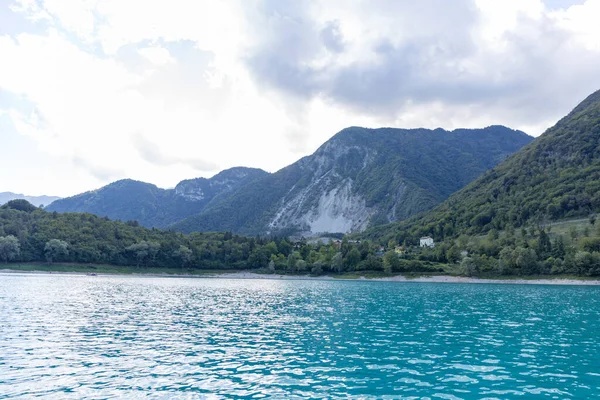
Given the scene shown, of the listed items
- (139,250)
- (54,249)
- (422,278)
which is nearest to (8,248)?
(54,249)

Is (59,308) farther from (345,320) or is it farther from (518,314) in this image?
(518,314)

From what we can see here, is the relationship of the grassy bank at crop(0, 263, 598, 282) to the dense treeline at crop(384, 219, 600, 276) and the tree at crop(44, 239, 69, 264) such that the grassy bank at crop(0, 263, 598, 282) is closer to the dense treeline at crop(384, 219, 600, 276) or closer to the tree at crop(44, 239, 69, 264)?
the dense treeline at crop(384, 219, 600, 276)

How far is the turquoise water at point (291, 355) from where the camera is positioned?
2000 cm

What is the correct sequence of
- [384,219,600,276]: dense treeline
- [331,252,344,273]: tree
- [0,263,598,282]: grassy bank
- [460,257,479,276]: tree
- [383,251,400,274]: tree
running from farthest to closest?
[331,252,344,273]: tree
[383,251,400,274]: tree
[460,257,479,276]: tree
[0,263,598,282]: grassy bank
[384,219,600,276]: dense treeline

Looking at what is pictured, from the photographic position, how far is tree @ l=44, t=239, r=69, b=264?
16488 centimetres

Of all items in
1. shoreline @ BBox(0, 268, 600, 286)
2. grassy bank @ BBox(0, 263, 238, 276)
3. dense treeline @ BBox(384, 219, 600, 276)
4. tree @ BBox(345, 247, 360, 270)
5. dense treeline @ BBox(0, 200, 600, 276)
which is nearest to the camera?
shoreline @ BBox(0, 268, 600, 286)

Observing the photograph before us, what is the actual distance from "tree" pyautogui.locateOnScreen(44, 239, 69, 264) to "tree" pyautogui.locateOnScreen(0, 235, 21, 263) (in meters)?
10.5

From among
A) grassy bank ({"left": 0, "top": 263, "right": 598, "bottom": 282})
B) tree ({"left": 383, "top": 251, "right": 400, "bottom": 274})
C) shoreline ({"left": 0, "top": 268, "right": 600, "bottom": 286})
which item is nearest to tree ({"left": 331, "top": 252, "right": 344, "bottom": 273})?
grassy bank ({"left": 0, "top": 263, "right": 598, "bottom": 282})

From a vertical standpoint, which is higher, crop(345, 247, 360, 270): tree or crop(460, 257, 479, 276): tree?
crop(345, 247, 360, 270): tree

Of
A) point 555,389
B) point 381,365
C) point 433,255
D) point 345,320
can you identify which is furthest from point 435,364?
point 433,255

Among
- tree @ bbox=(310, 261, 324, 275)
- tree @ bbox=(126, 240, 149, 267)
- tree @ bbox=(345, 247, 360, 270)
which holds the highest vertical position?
tree @ bbox=(126, 240, 149, 267)

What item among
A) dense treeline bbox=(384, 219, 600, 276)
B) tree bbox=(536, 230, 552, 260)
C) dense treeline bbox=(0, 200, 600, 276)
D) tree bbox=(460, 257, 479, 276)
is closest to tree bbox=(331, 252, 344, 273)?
dense treeline bbox=(0, 200, 600, 276)

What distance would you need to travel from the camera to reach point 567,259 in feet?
484

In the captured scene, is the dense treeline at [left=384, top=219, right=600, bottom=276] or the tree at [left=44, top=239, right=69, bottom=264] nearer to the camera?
the dense treeline at [left=384, top=219, right=600, bottom=276]
